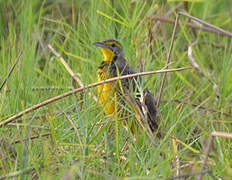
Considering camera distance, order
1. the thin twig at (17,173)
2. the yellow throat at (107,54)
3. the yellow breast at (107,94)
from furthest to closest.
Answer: the yellow throat at (107,54) → the yellow breast at (107,94) → the thin twig at (17,173)

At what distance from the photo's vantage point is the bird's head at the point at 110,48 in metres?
3.84

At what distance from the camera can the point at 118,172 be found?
251cm

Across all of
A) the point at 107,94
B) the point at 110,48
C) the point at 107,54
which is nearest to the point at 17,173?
the point at 107,94

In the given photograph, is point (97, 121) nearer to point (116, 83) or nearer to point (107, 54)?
point (116, 83)

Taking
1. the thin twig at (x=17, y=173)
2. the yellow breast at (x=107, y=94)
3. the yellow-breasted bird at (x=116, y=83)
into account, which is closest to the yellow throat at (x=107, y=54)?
the yellow-breasted bird at (x=116, y=83)

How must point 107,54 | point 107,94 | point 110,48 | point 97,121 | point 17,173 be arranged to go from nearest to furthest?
point 17,173
point 97,121
point 107,94
point 110,48
point 107,54

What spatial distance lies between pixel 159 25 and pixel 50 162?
2961mm

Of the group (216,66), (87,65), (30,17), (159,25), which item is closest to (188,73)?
(216,66)

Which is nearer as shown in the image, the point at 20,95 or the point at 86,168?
the point at 86,168

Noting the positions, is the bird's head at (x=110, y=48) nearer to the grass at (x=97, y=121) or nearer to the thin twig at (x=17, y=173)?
the grass at (x=97, y=121)

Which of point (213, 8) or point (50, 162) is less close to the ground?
point (213, 8)

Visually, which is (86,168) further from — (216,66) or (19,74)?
(216,66)

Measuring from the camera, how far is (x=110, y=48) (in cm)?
394

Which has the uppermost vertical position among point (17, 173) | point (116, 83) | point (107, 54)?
point (107, 54)
